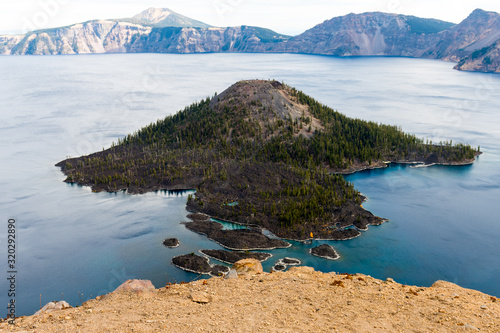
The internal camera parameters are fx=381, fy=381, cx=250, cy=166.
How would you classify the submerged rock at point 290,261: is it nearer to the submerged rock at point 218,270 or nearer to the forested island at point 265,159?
the forested island at point 265,159

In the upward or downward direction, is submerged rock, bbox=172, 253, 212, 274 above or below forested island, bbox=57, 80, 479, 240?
below

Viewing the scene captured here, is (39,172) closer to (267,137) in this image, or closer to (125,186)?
(125,186)

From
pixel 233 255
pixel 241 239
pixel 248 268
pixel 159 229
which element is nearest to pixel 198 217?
pixel 159 229

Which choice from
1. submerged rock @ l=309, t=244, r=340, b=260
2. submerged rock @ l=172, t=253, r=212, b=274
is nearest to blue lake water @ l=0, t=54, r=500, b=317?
submerged rock @ l=172, t=253, r=212, b=274

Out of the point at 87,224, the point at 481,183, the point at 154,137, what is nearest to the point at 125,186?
the point at 87,224

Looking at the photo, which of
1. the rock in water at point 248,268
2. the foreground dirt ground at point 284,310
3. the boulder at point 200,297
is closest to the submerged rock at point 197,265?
the rock in water at point 248,268

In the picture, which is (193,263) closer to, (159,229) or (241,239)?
(241,239)

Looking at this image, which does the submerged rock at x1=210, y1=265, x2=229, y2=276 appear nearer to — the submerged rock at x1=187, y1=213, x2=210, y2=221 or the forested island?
the forested island
